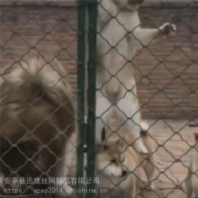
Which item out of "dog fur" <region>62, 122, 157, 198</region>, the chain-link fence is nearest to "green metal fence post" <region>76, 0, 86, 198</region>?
the chain-link fence

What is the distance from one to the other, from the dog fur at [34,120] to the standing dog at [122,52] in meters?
0.35

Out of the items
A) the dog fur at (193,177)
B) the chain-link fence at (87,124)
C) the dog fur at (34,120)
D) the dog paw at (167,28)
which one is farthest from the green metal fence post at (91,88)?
the dog paw at (167,28)

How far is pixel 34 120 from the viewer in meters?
3.93

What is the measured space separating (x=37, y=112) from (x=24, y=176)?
34 centimetres

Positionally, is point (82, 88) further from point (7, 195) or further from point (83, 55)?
point (7, 195)

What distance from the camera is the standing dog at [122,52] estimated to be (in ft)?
14.4

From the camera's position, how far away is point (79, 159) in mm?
3363

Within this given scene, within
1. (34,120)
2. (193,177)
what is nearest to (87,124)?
(34,120)

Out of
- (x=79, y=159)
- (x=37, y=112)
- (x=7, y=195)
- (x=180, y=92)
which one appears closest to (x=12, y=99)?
(x=37, y=112)

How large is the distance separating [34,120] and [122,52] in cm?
91

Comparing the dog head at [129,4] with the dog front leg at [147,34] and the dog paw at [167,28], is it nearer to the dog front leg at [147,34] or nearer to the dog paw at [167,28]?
the dog front leg at [147,34]

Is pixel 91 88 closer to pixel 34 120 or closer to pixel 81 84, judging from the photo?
pixel 81 84

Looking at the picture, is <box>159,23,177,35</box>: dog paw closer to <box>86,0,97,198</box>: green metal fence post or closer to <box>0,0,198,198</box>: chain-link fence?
<box>0,0,198,198</box>: chain-link fence

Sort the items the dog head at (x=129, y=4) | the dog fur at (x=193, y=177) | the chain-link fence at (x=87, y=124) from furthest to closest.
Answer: the dog head at (x=129, y=4) < the dog fur at (x=193, y=177) < the chain-link fence at (x=87, y=124)
